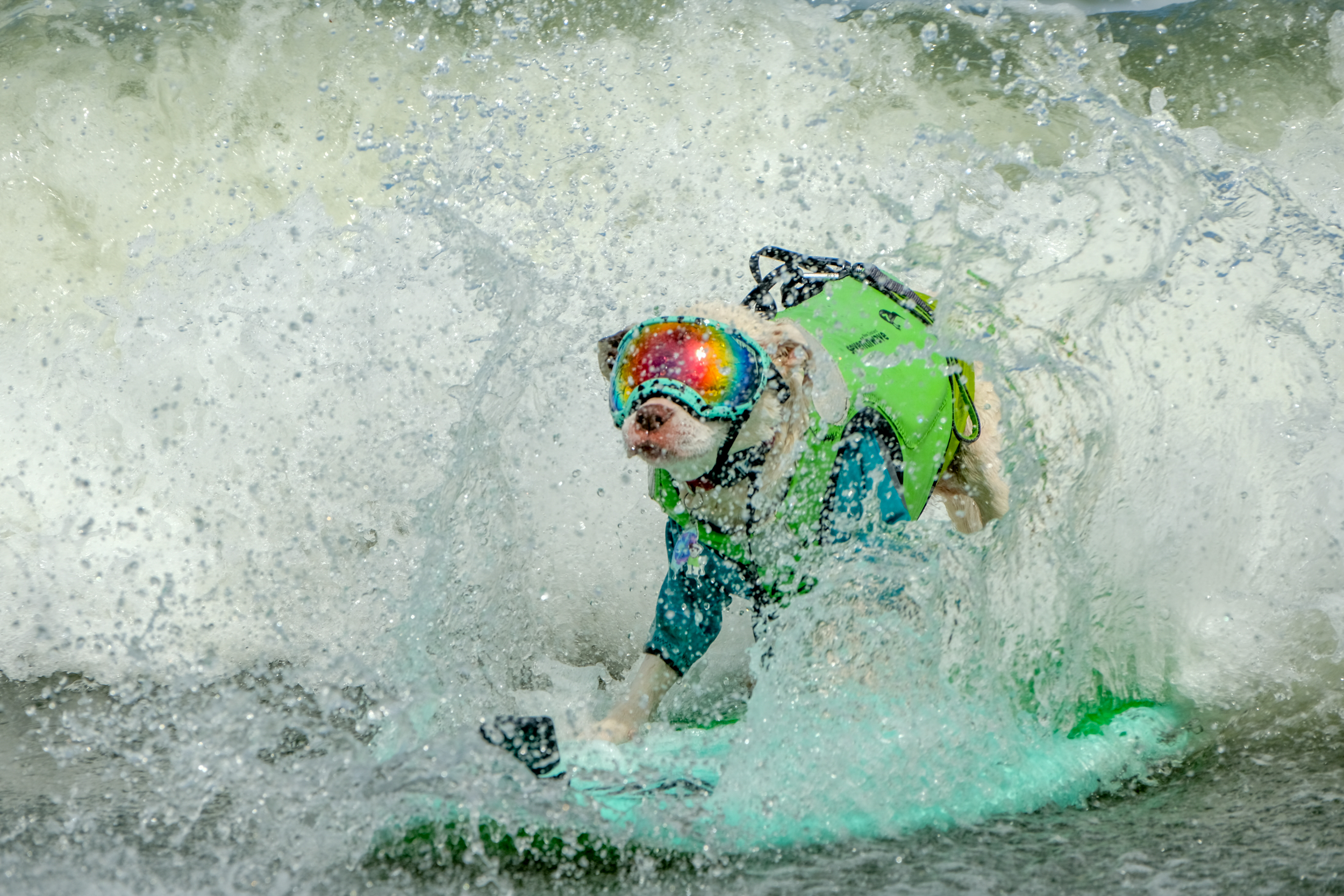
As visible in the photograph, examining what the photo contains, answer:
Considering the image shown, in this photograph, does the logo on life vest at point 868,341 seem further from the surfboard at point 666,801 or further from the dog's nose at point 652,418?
the surfboard at point 666,801

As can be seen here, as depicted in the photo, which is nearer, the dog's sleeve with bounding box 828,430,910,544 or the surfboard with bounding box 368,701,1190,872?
the surfboard with bounding box 368,701,1190,872

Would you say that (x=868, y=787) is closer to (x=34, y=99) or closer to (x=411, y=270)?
(x=411, y=270)

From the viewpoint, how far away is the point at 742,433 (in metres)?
2.43

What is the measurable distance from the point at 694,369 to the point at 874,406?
1.64 ft

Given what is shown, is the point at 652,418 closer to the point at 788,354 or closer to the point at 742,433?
the point at 742,433

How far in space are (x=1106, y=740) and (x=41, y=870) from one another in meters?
2.28

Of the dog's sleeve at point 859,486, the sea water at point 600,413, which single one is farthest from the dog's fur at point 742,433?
the sea water at point 600,413

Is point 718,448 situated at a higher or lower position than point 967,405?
lower

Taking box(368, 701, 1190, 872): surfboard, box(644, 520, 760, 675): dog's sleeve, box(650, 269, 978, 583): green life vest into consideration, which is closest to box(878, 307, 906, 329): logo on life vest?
box(650, 269, 978, 583): green life vest

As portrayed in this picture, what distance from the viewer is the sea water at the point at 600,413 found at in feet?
8.19

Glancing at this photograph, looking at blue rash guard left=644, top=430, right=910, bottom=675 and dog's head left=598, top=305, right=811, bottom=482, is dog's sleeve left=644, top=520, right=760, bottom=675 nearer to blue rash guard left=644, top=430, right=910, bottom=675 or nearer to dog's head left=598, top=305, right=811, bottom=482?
blue rash guard left=644, top=430, right=910, bottom=675

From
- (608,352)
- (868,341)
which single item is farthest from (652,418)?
(868,341)

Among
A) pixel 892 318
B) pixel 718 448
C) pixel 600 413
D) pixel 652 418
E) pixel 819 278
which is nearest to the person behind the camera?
pixel 652 418

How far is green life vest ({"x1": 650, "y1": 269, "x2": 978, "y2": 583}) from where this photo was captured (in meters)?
2.53
